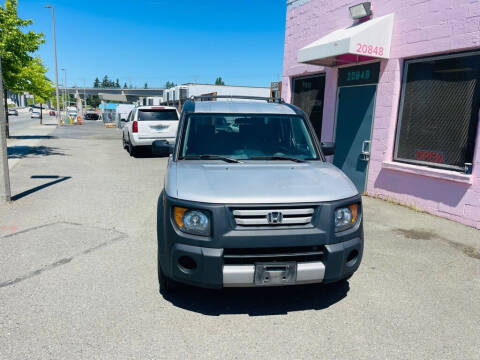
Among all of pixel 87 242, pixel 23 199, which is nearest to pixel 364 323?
pixel 87 242

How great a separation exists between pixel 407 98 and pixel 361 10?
2.31 m

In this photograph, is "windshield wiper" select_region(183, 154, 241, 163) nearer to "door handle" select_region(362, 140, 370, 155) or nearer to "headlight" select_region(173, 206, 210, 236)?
"headlight" select_region(173, 206, 210, 236)

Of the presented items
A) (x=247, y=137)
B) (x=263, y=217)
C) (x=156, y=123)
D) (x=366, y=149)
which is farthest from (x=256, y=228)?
(x=156, y=123)

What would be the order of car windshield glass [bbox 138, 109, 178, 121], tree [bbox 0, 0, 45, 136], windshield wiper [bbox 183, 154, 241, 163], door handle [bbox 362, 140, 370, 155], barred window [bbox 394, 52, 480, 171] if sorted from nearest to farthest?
windshield wiper [bbox 183, 154, 241, 163], barred window [bbox 394, 52, 480, 171], door handle [bbox 362, 140, 370, 155], tree [bbox 0, 0, 45, 136], car windshield glass [bbox 138, 109, 178, 121]

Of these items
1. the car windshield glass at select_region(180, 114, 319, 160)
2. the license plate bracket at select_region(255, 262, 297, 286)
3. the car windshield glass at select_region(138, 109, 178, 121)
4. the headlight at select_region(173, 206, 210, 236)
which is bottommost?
the license plate bracket at select_region(255, 262, 297, 286)

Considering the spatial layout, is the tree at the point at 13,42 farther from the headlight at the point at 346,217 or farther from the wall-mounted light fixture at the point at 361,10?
the headlight at the point at 346,217

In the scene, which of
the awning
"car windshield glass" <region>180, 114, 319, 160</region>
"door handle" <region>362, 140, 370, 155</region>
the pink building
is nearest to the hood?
"car windshield glass" <region>180, 114, 319, 160</region>

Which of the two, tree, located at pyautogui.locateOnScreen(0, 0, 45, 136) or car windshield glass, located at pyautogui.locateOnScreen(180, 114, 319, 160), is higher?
tree, located at pyautogui.locateOnScreen(0, 0, 45, 136)

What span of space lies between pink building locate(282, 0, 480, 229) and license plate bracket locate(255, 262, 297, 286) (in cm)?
456

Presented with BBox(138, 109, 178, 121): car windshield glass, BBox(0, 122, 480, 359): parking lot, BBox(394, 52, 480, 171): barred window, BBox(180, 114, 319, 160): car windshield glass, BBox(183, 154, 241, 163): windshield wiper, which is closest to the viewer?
BBox(0, 122, 480, 359): parking lot

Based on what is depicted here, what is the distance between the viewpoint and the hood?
2.84 meters

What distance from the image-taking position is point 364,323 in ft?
10.1

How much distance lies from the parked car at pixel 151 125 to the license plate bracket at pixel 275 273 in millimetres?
11621

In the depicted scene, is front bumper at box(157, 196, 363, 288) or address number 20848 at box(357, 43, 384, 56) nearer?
front bumper at box(157, 196, 363, 288)
